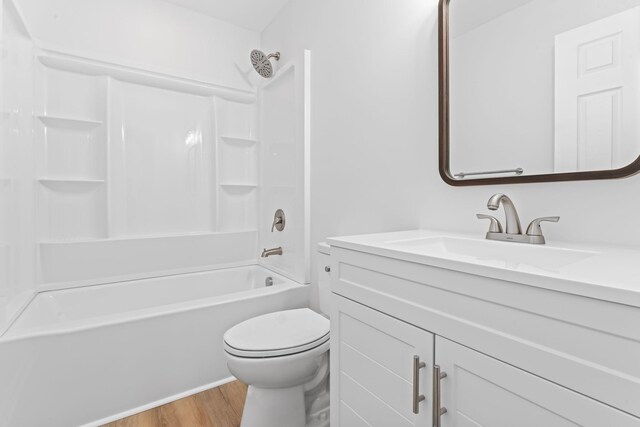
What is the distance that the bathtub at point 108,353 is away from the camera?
1355mm

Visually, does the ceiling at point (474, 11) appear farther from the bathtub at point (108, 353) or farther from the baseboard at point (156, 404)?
the baseboard at point (156, 404)

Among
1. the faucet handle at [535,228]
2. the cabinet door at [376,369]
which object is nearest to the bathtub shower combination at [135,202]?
the cabinet door at [376,369]

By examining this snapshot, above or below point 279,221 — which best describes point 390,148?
above

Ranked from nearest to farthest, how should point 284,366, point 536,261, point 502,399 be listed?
point 502,399 → point 536,261 → point 284,366

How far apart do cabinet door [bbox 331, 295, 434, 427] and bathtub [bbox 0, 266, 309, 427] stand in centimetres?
96

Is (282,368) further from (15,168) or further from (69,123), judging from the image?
(69,123)

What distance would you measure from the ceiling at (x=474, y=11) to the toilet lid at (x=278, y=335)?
53.0 inches

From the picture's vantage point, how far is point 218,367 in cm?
182

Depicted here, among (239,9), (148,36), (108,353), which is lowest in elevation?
(108,353)

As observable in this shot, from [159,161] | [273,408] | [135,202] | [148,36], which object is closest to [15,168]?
[135,202]

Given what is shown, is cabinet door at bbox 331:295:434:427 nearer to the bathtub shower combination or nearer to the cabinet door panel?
the cabinet door panel

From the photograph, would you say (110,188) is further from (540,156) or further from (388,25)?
(540,156)

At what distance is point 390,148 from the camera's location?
4.86 ft

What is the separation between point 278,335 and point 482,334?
3.19ft
